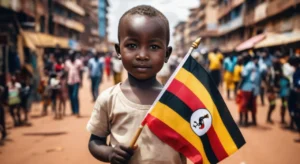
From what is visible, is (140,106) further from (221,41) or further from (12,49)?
(221,41)

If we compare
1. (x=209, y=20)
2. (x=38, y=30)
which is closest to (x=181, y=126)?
(x=38, y=30)

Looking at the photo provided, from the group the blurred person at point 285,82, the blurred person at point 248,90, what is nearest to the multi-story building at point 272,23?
the blurred person at point 285,82

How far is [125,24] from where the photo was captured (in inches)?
67.1

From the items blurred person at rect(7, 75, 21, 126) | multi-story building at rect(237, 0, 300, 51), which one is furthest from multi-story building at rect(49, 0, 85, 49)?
blurred person at rect(7, 75, 21, 126)

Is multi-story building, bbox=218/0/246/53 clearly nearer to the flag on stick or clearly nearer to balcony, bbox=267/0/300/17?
balcony, bbox=267/0/300/17

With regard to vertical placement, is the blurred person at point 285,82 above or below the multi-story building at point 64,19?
below

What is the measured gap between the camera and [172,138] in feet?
5.65

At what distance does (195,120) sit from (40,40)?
72.5 feet

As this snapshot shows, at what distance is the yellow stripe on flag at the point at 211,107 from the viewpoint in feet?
5.82

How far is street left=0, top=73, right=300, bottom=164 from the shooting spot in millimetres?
5012

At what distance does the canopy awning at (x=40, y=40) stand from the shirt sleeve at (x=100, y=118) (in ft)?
45.0

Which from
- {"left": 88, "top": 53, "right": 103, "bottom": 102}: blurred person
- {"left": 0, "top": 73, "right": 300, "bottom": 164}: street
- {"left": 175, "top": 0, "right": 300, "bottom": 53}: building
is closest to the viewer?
{"left": 0, "top": 73, "right": 300, "bottom": 164}: street

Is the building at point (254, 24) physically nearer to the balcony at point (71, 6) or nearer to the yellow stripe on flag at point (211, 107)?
the yellow stripe on flag at point (211, 107)

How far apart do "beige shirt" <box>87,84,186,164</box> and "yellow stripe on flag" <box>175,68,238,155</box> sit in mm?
251
